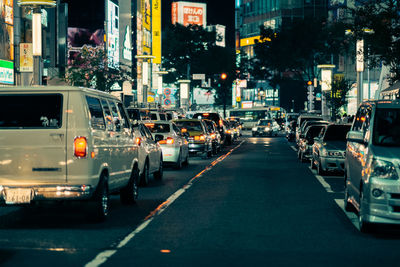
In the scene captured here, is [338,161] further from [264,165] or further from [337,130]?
[264,165]

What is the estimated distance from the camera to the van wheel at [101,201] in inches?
432

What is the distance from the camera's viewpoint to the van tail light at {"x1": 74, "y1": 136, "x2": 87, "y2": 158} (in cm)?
1041

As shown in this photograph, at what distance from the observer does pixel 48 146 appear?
1042cm

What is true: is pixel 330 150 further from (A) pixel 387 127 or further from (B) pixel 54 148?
(B) pixel 54 148

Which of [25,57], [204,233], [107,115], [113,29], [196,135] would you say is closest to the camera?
[204,233]

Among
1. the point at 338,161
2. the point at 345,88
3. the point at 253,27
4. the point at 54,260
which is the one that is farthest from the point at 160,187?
the point at 253,27

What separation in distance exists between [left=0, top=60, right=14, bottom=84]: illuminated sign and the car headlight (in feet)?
101

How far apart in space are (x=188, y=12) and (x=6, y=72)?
110 meters

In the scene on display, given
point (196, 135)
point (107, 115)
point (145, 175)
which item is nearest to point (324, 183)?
point (145, 175)

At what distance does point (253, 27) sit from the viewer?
138 metres

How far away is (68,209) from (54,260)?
499cm

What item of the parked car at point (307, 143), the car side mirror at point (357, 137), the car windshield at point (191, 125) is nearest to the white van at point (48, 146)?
the car side mirror at point (357, 137)

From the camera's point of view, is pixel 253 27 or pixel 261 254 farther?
pixel 253 27

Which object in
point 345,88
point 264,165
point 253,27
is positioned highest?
point 253,27
